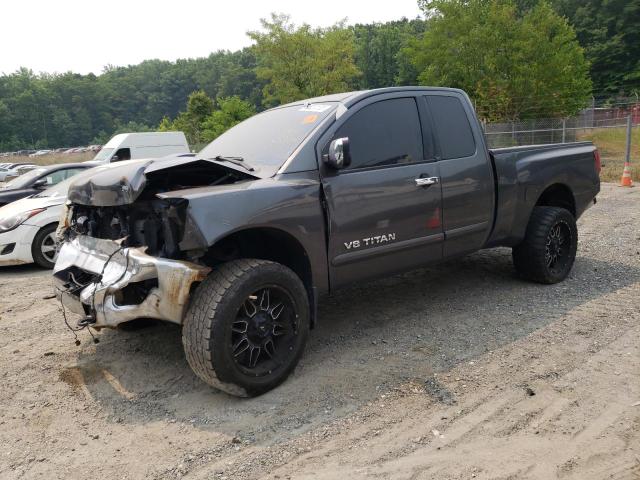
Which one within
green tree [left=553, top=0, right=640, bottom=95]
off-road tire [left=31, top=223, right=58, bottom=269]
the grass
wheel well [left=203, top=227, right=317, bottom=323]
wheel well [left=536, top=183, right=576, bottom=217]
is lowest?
the grass

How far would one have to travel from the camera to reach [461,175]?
15.1ft

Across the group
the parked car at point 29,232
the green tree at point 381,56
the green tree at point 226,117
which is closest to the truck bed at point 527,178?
the parked car at point 29,232

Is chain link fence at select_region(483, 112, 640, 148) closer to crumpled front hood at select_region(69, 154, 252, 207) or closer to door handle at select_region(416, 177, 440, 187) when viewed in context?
door handle at select_region(416, 177, 440, 187)

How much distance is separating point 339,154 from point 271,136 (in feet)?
2.67

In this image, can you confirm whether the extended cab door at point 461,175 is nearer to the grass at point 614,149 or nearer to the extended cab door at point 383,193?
the extended cab door at point 383,193

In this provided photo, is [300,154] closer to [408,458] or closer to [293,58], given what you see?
[408,458]

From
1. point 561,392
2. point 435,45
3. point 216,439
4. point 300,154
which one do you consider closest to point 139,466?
point 216,439

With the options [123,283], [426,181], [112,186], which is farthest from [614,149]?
[123,283]

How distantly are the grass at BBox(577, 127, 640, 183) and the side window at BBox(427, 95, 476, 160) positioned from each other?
11594 mm

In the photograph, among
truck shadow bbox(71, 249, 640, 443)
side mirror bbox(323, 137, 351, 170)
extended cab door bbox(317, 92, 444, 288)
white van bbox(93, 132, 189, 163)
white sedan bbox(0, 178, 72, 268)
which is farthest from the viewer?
white van bbox(93, 132, 189, 163)

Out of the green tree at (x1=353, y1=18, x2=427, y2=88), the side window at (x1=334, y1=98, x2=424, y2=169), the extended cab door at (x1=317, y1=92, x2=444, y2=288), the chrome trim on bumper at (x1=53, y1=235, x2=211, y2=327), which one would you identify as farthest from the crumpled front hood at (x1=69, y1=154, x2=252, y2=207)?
the green tree at (x1=353, y1=18, x2=427, y2=88)

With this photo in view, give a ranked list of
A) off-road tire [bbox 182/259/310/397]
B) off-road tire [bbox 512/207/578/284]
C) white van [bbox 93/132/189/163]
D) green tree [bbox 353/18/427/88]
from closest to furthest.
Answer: off-road tire [bbox 182/259/310/397] < off-road tire [bbox 512/207/578/284] < white van [bbox 93/132/189/163] < green tree [bbox 353/18/427/88]

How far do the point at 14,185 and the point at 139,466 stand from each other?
8.48 meters

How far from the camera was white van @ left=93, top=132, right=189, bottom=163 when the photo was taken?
46.7 feet
